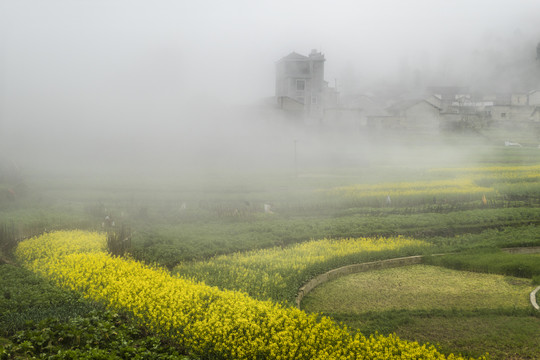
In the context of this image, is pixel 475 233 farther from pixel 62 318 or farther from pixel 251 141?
pixel 251 141

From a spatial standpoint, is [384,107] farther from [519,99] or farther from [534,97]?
[534,97]

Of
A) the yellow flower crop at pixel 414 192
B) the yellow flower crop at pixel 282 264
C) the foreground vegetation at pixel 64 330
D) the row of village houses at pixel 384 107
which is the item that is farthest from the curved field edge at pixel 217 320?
the row of village houses at pixel 384 107

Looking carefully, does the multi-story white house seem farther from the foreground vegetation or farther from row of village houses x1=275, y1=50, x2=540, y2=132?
the foreground vegetation

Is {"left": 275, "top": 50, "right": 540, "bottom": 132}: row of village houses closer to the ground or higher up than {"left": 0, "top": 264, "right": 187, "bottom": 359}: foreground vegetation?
higher up

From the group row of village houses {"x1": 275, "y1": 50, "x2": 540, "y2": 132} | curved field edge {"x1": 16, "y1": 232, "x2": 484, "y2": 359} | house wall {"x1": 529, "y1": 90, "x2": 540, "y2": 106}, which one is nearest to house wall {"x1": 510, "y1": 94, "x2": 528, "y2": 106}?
row of village houses {"x1": 275, "y1": 50, "x2": 540, "y2": 132}

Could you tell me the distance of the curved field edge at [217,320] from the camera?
17.1 ft

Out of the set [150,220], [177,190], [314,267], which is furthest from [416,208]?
[177,190]

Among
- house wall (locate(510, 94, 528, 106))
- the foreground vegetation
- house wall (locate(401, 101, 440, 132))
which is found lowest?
the foreground vegetation

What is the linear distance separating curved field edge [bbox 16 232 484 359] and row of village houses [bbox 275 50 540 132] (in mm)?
22156

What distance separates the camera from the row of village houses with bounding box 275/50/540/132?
2962cm

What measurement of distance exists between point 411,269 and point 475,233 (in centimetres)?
348

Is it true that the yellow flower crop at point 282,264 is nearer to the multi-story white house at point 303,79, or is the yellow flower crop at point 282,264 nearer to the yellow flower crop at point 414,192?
the yellow flower crop at point 414,192

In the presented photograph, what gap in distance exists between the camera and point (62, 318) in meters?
6.23

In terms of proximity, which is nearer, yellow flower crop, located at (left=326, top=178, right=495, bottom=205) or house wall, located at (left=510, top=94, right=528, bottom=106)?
yellow flower crop, located at (left=326, top=178, right=495, bottom=205)
